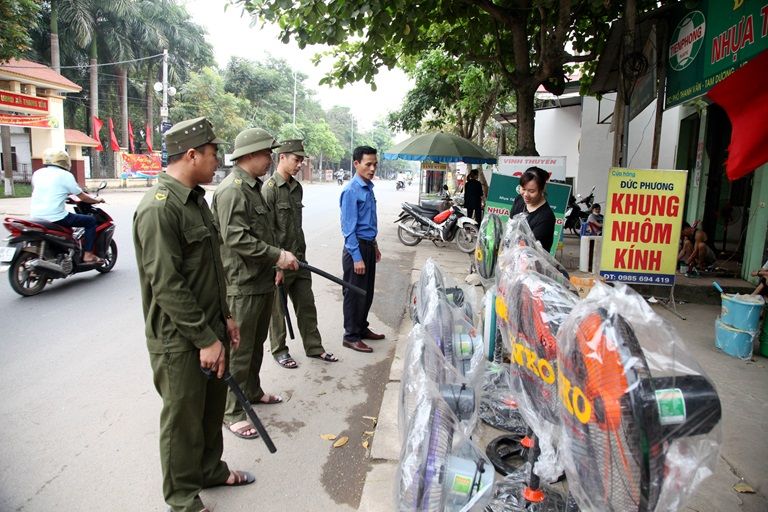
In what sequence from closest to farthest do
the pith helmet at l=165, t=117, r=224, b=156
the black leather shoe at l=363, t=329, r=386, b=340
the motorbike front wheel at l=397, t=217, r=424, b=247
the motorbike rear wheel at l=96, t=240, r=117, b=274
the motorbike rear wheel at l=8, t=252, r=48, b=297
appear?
1. the pith helmet at l=165, t=117, r=224, b=156
2. the black leather shoe at l=363, t=329, r=386, b=340
3. the motorbike rear wheel at l=8, t=252, r=48, b=297
4. the motorbike rear wheel at l=96, t=240, r=117, b=274
5. the motorbike front wheel at l=397, t=217, r=424, b=247

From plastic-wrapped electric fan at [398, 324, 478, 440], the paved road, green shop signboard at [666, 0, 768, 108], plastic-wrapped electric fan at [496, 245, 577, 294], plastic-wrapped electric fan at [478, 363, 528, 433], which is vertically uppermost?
green shop signboard at [666, 0, 768, 108]

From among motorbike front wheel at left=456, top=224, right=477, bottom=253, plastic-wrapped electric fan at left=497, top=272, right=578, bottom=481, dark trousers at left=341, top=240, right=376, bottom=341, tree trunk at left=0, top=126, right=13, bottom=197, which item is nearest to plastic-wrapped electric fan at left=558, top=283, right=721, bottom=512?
plastic-wrapped electric fan at left=497, top=272, right=578, bottom=481

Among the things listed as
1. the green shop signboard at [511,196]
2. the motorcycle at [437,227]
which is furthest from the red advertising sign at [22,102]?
the green shop signboard at [511,196]

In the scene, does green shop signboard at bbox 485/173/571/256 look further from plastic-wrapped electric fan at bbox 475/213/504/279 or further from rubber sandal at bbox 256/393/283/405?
rubber sandal at bbox 256/393/283/405

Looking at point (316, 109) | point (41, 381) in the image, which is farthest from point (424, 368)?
point (316, 109)

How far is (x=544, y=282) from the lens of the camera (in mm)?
1896

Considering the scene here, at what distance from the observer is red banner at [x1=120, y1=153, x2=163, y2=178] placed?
27.2 metres

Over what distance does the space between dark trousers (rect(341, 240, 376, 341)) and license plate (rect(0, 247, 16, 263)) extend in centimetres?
407

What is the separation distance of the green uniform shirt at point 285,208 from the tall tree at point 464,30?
163 cm

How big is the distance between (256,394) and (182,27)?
33892 millimetres

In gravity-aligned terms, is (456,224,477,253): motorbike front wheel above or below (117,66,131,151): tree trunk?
below

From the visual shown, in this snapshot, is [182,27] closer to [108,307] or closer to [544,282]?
[108,307]

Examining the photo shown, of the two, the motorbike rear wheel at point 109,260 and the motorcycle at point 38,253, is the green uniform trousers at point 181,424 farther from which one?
the motorbike rear wheel at point 109,260

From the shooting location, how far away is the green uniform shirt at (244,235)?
9.87 feet
